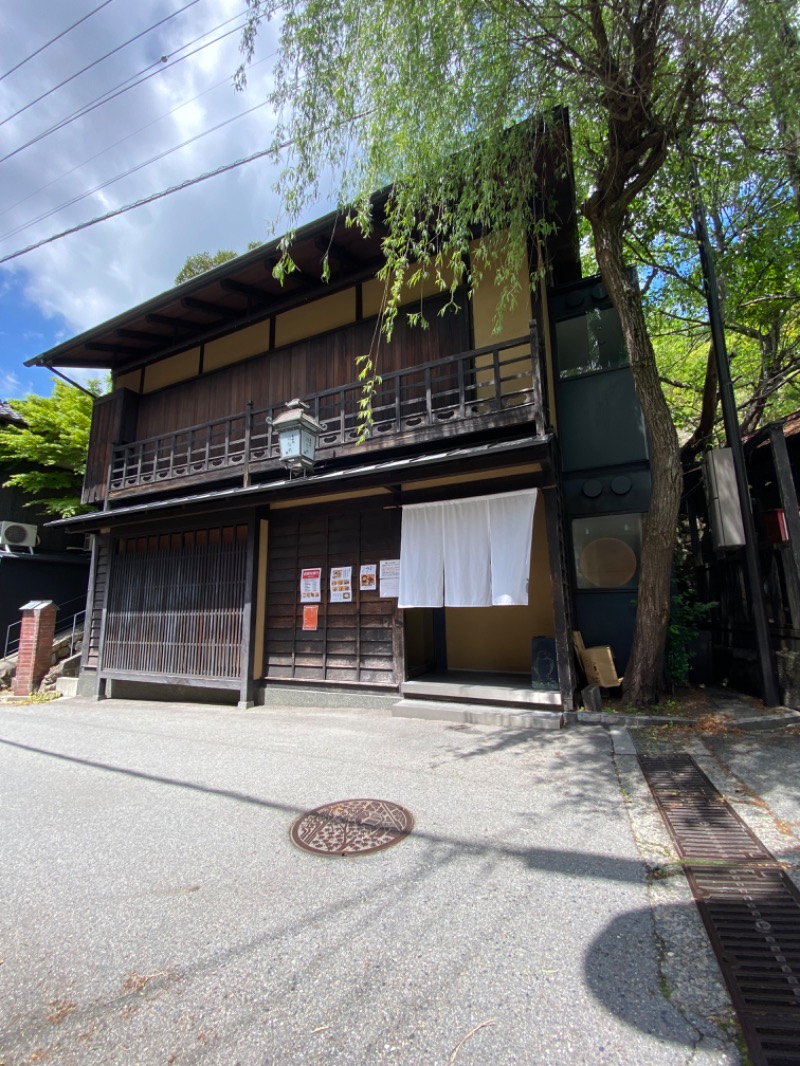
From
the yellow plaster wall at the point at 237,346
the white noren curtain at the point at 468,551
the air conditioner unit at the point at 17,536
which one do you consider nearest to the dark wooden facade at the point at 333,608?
the white noren curtain at the point at 468,551

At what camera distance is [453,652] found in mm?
8844

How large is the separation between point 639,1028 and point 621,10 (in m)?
7.72

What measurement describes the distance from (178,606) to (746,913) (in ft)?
29.0

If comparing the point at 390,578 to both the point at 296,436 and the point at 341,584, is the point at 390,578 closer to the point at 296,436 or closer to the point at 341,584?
the point at 341,584

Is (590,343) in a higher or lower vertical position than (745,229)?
lower

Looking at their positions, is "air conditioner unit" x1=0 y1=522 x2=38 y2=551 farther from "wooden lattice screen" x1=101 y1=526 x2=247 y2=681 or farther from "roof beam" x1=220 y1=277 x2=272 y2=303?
"roof beam" x1=220 y1=277 x2=272 y2=303

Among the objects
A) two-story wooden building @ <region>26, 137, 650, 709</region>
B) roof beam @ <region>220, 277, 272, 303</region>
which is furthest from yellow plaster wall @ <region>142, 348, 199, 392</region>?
roof beam @ <region>220, 277, 272, 303</region>

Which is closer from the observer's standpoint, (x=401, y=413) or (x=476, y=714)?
(x=476, y=714)

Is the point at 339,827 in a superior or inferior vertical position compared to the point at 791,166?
inferior

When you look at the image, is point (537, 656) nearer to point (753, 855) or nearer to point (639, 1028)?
point (753, 855)

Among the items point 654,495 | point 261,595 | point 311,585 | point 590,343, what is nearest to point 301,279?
point 590,343

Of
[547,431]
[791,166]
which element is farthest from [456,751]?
[791,166]

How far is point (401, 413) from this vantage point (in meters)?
7.35

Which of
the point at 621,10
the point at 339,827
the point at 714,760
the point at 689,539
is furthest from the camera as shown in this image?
the point at 689,539
